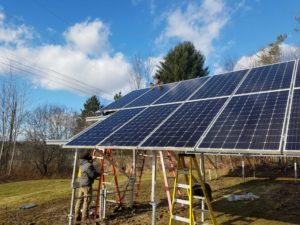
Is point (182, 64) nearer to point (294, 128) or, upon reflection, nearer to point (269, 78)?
point (269, 78)

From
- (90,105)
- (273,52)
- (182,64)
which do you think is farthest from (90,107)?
(273,52)

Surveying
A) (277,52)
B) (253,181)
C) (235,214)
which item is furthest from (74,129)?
(235,214)

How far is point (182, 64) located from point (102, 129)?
23.9 meters

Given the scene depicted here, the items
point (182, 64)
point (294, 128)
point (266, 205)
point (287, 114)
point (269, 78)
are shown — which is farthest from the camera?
point (182, 64)

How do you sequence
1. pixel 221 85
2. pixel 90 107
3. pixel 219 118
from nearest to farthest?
1. pixel 219 118
2. pixel 221 85
3. pixel 90 107


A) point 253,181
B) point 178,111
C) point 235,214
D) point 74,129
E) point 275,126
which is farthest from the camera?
point 74,129

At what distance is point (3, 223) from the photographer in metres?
10.4

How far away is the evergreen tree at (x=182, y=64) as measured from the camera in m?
32.2

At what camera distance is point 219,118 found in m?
7.11

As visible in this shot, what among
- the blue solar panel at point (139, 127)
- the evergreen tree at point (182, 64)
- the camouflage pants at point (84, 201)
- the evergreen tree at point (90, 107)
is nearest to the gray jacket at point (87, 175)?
the camouflage pants at point (84, 201)

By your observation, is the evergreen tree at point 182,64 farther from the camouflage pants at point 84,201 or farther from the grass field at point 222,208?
the camouflage pants at point 84,201

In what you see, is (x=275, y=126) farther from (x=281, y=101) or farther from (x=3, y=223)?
(x=3, y=223)

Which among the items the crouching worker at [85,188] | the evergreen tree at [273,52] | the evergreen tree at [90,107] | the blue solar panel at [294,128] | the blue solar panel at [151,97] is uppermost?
the evergreen tree at [273,52]

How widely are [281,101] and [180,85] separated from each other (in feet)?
17.7
